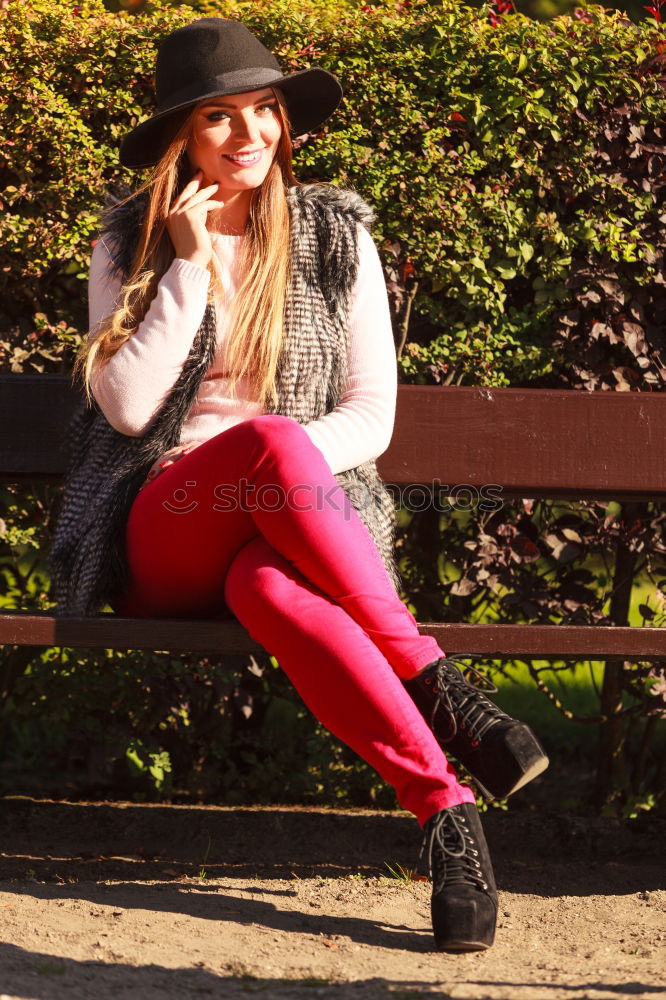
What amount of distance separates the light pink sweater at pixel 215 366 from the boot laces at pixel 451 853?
36.0 inches

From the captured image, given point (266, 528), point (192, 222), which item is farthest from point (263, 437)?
point (192, 222)

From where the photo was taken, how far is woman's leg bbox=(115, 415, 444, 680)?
2479 mm

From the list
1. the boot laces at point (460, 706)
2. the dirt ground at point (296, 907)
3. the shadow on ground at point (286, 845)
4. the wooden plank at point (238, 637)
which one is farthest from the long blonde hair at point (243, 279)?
the shadow on ground at point (286, 845)

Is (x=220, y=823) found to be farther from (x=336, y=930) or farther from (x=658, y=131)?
(x=658, y=131)

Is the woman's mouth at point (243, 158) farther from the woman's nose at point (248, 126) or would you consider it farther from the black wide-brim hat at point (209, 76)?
the black wide-brim hat at point (209, 76)

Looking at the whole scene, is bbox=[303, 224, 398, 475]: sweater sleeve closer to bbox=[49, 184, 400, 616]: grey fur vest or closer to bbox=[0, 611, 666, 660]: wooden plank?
bbox=[49, 184, 400, 616]: grey fur vest

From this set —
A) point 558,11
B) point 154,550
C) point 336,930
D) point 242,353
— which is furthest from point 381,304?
point 558,11

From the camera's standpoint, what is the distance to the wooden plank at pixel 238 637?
8.72ft

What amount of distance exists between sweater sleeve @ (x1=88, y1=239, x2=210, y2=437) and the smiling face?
300 millimetres

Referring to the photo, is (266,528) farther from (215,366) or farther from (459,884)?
(459,884)

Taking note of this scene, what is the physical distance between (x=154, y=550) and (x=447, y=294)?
1311mm

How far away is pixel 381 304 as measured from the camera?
305 centimetres

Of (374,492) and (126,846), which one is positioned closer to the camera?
(374,492)

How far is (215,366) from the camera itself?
9.80 ft
